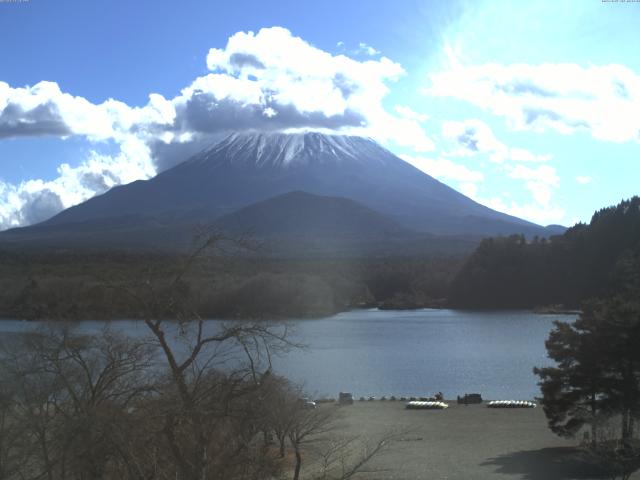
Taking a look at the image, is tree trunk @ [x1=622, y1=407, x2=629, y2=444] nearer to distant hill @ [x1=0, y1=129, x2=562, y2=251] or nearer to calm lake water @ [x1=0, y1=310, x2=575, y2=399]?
calm lake water @ [x1=0, y1=310, x2=575, y2=399]

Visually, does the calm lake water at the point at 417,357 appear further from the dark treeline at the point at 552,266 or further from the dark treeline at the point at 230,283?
the dark treeline at the point at 552,266

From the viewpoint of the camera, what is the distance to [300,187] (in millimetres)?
115625

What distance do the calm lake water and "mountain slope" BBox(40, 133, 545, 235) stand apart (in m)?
54.1

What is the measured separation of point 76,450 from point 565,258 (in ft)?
178

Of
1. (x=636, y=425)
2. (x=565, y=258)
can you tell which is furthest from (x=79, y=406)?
(x=565, y=258)

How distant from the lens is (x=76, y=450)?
435cm

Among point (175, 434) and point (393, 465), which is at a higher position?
point (175, 434)

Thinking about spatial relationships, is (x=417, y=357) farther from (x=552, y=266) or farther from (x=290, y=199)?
(x=290, y=199)

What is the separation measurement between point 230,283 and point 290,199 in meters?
78.0

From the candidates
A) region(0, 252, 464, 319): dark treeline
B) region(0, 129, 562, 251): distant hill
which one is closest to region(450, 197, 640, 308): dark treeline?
region(0, 252, 464, 319): dark treeline

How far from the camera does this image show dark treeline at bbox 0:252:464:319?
5793mm

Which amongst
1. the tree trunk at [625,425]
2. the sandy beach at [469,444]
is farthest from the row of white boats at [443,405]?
the tree trunk at [625,425]

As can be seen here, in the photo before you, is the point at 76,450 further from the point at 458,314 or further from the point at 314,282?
the point at 458,314

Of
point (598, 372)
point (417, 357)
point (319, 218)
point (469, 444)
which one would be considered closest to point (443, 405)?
point (469, 444)
